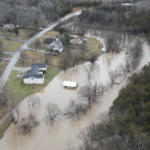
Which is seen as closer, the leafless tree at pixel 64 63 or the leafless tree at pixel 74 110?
the leafless tree at pixel 74 110

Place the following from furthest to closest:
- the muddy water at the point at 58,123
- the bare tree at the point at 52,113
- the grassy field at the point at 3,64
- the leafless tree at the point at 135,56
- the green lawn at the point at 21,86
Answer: the leafless tree at the point at 135,56, the grassy field at the point at 3,64, the green lawn at the point at 21,86, the bare tree at the point at 52,113, the muddy water at the point at 58,123

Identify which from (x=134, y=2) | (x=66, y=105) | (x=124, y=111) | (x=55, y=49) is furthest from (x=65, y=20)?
(x=124, y=111)

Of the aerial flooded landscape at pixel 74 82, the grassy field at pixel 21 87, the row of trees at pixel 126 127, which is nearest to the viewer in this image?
the row of trees at pixel 126 127

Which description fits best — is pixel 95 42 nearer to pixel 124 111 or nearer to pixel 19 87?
pixel 19 87

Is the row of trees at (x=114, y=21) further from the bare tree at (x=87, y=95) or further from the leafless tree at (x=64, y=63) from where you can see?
the bare tree at (x=87, y=95)

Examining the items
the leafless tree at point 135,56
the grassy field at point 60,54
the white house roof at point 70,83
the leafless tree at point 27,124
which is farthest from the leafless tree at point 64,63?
the leafless tree at point 27,124

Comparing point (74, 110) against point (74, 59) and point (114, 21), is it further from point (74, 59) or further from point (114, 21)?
point (114, 21)

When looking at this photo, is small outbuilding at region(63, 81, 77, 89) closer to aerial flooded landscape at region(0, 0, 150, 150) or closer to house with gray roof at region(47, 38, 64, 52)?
aerial flooded landscape at region(0, 0, 150, 150)

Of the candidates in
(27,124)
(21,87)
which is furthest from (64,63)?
(27,124)
